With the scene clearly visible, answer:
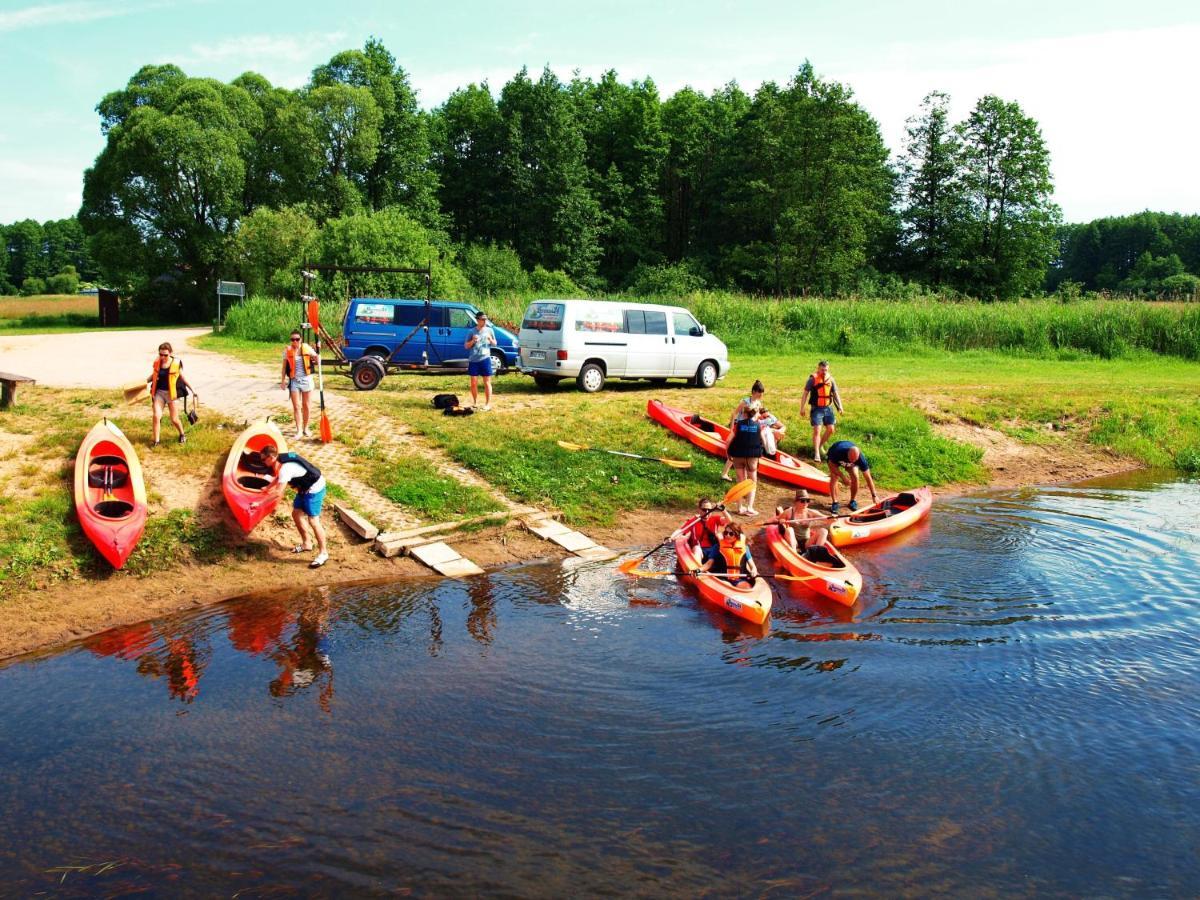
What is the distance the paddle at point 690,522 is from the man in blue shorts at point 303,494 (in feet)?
13.4

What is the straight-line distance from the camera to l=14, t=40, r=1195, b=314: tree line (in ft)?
149

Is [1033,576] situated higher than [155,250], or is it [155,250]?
Answer: [155,250]

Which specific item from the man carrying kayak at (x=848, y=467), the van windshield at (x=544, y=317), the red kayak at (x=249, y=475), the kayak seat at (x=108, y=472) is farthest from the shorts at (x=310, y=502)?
the van windshield at (x=544, y=317)

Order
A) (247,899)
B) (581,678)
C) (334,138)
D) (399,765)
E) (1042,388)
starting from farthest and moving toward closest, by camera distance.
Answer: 1. (334,138)
2. (1042,388)
3. (581,678)
4. (399,765)
5. (247,899)

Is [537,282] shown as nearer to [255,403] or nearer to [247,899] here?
[255,403]

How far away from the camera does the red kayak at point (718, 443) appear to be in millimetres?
16312

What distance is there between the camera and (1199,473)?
773 inches

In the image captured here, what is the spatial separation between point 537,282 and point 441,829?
4626 centimetres

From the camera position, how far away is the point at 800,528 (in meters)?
13.9

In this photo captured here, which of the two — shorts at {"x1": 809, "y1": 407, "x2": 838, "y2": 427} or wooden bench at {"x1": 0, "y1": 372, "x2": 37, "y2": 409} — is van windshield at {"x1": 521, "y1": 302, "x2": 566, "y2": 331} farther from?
wooden bench at {"x1": 0, "y1": 372, "x2": 37, "y2": 409}

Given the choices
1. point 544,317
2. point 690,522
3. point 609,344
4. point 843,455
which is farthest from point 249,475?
point 609,344

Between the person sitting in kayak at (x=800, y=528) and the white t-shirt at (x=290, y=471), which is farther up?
the white t-shirt at (x=290, y=471)

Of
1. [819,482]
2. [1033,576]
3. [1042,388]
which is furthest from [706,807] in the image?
[1042,388]

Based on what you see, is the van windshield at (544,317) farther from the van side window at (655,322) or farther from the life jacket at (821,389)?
the life jacket at (821,389)
